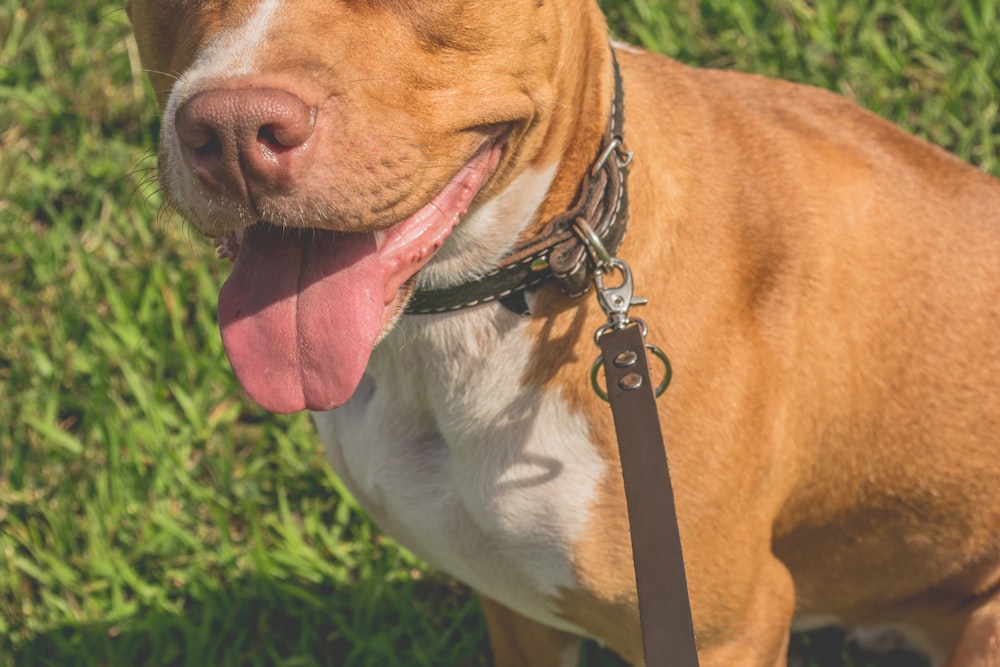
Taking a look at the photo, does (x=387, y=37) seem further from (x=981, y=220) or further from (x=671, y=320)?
(x=981, y=220)

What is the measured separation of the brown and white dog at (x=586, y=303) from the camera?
2160mm

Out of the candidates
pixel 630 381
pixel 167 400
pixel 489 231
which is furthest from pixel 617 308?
pixel 167 400

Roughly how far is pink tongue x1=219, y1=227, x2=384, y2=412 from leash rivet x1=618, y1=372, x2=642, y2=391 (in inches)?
18.3

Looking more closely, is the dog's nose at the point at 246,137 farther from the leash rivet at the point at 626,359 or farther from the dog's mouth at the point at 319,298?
the leash rivet at the point at 626,359

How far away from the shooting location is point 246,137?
1991 mm

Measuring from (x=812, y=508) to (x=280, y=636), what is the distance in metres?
1.82

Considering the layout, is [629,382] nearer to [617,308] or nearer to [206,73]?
[617,308]

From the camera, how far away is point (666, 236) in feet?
8.50

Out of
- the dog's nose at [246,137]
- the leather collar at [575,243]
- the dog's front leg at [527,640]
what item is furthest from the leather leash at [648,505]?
the dog's front leg at [527,640]

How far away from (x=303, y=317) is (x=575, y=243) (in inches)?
21.7

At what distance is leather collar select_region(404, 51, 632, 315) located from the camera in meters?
2.41

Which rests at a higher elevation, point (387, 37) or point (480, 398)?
point (387, 37)

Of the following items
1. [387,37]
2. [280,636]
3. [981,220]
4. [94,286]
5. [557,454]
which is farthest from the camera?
[94,286]

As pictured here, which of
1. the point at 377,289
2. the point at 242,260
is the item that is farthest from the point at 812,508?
the point at 242,260
